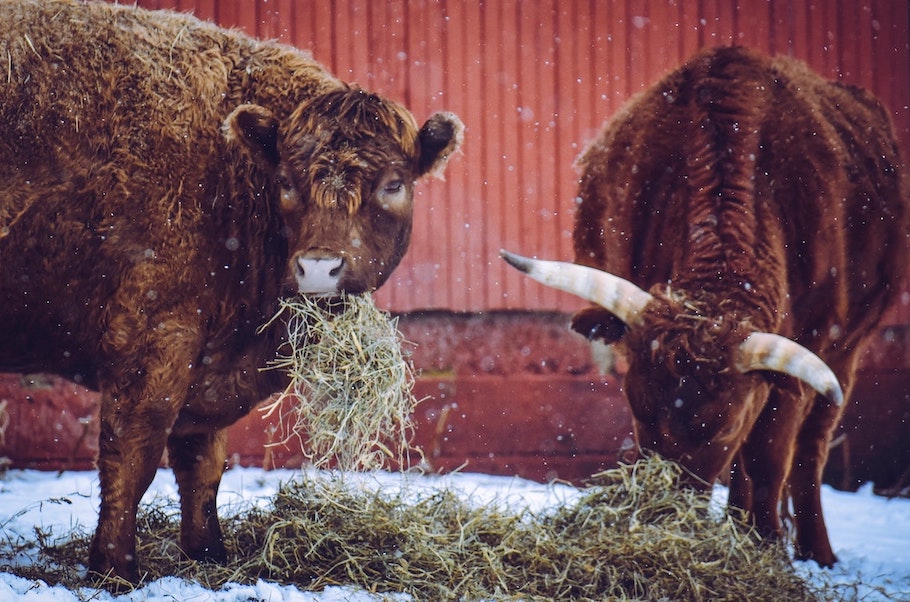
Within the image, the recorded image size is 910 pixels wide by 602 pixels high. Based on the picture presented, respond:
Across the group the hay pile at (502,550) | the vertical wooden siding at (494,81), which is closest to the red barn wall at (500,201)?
the vertical wooden siding at (494,81)

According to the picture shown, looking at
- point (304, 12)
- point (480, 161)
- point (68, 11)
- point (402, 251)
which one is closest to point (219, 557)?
point (402, 251)

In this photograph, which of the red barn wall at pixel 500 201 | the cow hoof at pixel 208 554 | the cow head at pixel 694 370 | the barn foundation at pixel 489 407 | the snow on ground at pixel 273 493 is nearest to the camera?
the snow on ground at pixel 273 493

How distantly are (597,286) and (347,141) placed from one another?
1273mm

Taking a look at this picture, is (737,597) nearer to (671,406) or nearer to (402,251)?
(671,406)

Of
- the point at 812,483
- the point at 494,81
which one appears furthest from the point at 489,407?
the point at 494,81

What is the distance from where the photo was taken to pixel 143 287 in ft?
11.7

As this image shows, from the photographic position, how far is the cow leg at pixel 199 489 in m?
3.98

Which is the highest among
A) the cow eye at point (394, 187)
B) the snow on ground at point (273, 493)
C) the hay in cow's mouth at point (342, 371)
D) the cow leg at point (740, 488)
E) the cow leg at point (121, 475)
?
the cow eye at point (394, 187)

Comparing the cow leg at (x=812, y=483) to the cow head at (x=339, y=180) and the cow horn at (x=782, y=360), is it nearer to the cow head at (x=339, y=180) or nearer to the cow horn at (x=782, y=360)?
the cow horn at (x=782, y=360)

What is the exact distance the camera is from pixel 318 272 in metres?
3.51

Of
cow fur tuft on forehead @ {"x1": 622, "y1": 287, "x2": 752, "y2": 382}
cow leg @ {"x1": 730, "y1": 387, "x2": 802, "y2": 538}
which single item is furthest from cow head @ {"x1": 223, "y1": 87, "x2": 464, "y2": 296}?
cow leg @ {"x1": 730, "y1": 387, "x2": 802, "y2": 538}

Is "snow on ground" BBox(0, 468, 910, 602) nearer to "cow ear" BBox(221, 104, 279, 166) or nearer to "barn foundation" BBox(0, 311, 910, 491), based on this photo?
"barn foundation" BBox(0, 311, 910, 491)

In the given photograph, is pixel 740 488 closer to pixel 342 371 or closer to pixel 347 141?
pixel 342 371

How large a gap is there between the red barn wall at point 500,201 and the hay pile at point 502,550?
2239mm
